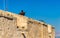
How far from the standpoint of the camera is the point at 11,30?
1513cm

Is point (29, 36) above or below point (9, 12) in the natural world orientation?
below

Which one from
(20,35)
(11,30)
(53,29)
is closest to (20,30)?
(20,35)

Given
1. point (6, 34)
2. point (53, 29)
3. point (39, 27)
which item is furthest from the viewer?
point (53, 29)

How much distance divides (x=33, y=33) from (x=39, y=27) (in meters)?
1.40

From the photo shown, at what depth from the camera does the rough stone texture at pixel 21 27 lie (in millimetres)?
14672

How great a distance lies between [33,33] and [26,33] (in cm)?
149

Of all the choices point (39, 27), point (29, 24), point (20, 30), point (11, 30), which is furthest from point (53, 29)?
point (11, 30)

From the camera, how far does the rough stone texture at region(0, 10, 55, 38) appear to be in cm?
1467

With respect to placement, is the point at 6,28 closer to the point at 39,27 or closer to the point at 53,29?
the point at 39,27

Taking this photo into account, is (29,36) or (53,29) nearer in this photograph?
(29,36)

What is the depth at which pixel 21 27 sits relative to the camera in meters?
17.2

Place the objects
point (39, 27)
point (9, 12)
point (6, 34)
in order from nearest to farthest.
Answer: point (6, 34), point (9, 12), point (39, 27)

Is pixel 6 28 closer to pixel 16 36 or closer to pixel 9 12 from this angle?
pixel 16 36

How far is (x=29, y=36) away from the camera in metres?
17.9
